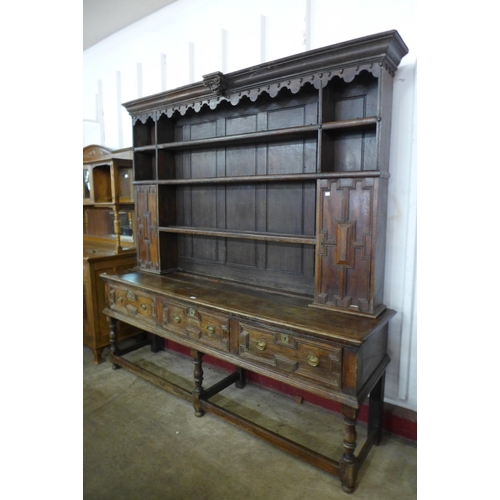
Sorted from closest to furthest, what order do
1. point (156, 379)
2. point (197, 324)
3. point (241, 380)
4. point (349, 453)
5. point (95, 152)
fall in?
point (349, 453), point (197, 324), point (156, 379), point (241, 380), point (95, 152)

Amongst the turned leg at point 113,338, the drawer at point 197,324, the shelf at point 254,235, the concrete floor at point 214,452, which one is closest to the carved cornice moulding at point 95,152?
the shelf at point 254,235

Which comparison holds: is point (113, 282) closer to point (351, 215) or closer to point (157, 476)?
point (157, 476)

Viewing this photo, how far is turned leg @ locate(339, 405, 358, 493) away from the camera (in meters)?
1.84

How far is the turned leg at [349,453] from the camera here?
1.84 m

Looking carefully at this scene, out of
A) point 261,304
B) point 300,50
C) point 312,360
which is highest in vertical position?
point 300,50

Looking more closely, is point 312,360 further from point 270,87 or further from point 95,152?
point 95,152

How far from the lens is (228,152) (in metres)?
2.81

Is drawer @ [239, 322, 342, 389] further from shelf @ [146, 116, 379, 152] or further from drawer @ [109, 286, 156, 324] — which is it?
shelf @ [146, 116, 379, 152]

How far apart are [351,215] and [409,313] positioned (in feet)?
2.62

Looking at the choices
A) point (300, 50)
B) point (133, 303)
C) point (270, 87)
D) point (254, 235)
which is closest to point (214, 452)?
point (133, 303)

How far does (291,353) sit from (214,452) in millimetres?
917

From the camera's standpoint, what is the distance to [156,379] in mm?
2852

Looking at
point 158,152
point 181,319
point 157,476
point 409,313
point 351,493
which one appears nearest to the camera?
point 351,493
